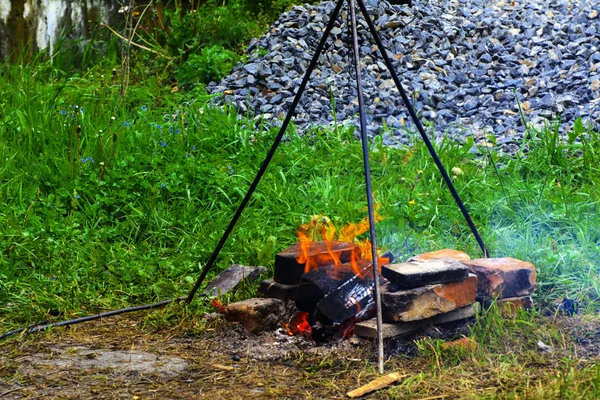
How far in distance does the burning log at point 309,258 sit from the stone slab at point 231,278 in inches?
11.3

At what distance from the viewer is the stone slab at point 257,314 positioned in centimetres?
321

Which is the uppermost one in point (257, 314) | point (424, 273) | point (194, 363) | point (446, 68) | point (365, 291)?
point (446, 68)

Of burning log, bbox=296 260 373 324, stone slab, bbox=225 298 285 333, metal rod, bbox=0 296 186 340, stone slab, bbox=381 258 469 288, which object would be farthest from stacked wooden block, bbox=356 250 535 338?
metal rod, bbox=0 296 186 340

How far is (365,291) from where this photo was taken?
10.2 feet

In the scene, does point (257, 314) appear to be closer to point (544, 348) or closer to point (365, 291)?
point (365, 291)

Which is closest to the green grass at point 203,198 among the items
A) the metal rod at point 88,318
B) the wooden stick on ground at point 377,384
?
the metal rod at point 88,318

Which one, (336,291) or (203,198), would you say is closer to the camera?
(336,291)

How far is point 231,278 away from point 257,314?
1.69 ft

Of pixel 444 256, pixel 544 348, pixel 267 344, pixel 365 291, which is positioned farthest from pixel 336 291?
pixel 544 348

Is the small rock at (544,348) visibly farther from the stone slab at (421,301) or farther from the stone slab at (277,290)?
the stone slab at (277,290)

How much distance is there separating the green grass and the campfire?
0.31 m

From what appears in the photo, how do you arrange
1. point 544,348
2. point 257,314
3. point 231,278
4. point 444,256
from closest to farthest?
point 544,348, point 257,314, point 444,256, point 231,278

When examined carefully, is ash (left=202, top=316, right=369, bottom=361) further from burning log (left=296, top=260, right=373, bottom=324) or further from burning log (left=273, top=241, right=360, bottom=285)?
burning log (left=273, top=241, right=360, bottom=285)

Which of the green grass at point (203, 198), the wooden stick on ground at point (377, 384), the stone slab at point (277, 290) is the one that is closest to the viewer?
the wooden stick on ground at point (377, 384)
